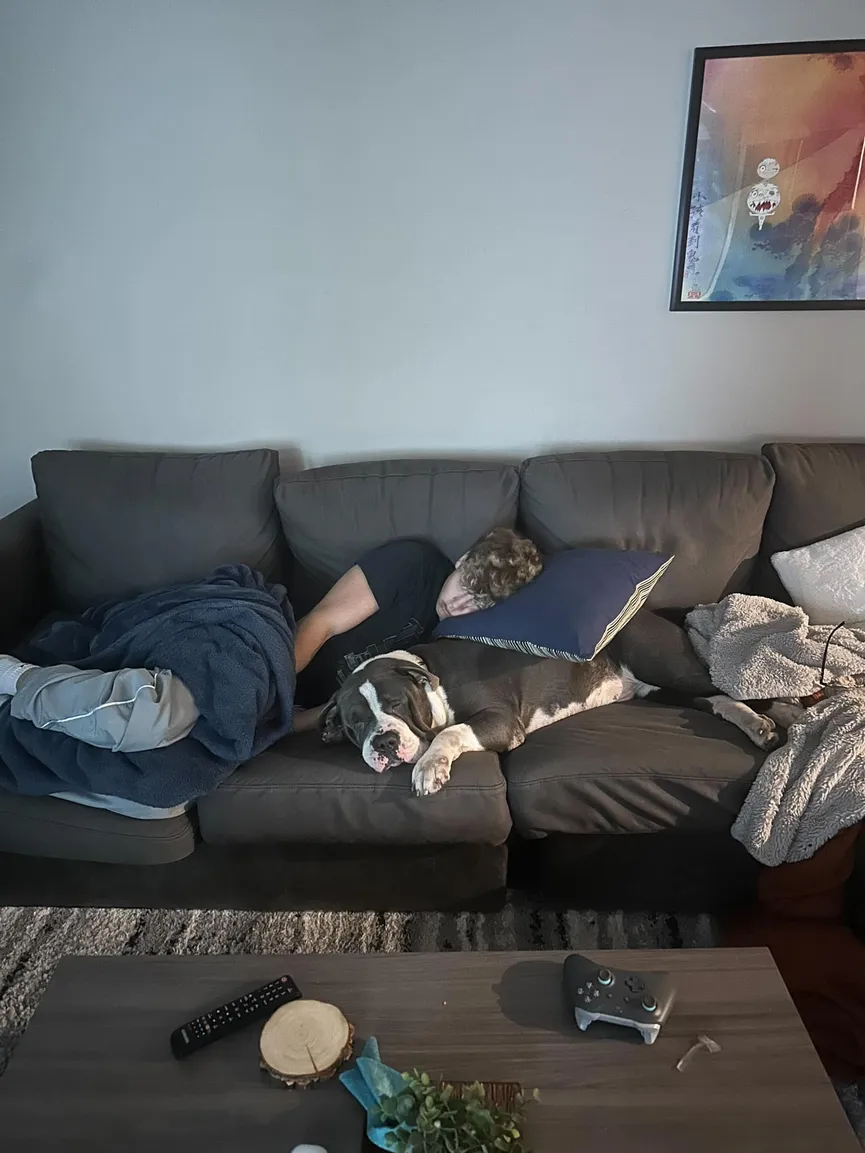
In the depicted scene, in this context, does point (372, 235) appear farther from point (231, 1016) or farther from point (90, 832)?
point (231, 1016)

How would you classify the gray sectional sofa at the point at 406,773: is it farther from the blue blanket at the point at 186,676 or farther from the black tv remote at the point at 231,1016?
the black tv remote at the point at 231,1016

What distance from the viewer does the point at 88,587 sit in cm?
219

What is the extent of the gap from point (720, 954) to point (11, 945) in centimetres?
144

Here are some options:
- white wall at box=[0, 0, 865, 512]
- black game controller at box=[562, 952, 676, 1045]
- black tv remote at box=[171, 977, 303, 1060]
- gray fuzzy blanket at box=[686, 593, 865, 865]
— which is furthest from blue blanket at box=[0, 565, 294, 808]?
gray fuzzy blanket at box=[686, 593, 865, 865]

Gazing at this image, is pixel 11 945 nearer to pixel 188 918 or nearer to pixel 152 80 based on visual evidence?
pixel 188 918

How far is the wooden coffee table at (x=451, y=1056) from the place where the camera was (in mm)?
1018

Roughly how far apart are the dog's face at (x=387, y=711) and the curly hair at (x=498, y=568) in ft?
0.75

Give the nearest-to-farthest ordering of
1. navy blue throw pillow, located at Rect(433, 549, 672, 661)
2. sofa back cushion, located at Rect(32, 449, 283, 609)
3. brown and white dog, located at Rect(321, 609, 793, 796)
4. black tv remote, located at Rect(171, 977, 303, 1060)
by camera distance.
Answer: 1. black tv remote, located at Rect(171, 977, 303, 1060)
2. brown and white dog, located at Rect(321, 609, 793, 796)
3. navy blue throw pillow, located at Rect(433, 549, 672, 661)
4. sofa back cushion, located at Rect(32, 449, 283, 609)

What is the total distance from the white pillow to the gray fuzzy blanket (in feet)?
0.26

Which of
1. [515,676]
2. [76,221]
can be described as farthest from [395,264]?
[515,676]

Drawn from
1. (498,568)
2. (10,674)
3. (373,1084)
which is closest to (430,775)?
(498,568)

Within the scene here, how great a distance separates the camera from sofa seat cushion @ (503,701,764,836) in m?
1.67

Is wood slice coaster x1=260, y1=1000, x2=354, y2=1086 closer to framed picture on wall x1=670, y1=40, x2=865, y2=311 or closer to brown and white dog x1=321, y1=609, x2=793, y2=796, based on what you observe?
brown and white dog x1=321, y1=609, x2=793, y2=796

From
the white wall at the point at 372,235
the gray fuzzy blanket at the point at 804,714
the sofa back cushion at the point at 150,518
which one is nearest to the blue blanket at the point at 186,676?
the sofa back cushion at the point at 150,518
